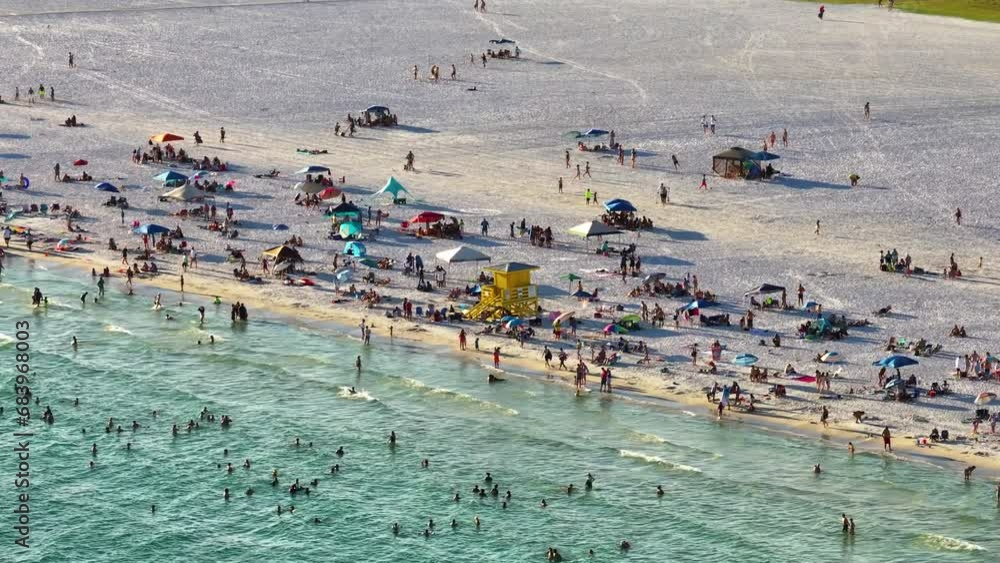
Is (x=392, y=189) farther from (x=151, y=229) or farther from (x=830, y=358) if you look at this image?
(x=830, y=358)

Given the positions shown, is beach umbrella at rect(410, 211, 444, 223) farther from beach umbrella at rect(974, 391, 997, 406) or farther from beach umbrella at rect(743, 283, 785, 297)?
beach umbrella at rect(974, 391, 997, 406)

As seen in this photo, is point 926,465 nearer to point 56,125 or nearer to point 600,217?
point 600,217

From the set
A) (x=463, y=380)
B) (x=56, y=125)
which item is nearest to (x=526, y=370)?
(x=463, y=380)

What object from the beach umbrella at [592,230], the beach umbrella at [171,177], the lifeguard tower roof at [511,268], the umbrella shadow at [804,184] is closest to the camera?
the lifeguard tower roof at [511,268]

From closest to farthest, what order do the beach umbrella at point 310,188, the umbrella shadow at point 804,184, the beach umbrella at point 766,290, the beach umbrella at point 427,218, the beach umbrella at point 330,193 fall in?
the beach umbrella at point 766,290, the beach umbrella at point 427,218, the beach umbrella at point 330,193, the beach umbrella at point 310,188, the umbrella shadow at point 804,184

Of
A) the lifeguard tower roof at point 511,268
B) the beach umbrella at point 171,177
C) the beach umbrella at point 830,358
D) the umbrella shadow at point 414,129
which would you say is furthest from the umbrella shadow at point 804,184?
the beach umbrella at point 171,177

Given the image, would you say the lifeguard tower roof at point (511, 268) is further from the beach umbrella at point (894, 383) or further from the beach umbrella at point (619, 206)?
the beach umbrella at point (894, 383)

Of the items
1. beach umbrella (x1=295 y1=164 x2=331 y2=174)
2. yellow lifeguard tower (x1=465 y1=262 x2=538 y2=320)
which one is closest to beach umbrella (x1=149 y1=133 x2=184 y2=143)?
beach umbrella (x1=295 y1=164 x2=331 y2=174)
